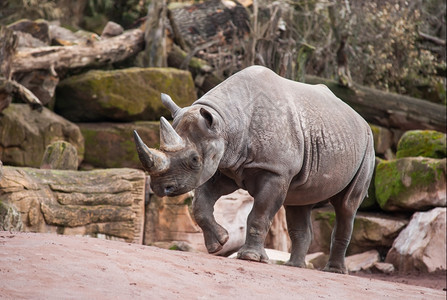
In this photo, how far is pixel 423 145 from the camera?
13.0 metres

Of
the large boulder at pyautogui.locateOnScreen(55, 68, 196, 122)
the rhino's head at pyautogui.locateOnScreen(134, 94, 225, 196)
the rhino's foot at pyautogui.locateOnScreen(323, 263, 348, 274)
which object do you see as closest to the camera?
the rhino's head at pyautogui.locateOnScreen(134, 94, 225, 196)

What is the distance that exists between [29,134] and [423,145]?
270 inches

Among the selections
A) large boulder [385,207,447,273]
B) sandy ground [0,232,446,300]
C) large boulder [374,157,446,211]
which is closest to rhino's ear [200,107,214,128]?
sandy ground [0,232,446,300]

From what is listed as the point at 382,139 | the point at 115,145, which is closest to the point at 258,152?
the point at 115,145

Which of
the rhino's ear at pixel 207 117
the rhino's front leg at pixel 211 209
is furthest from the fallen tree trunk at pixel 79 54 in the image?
the rhino's ear at pixel 207 117

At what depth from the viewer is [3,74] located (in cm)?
1155

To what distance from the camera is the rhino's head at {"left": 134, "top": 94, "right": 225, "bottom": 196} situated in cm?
568

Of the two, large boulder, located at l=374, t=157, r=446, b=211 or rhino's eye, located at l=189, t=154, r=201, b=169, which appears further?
large boulder, located at l=374, t=157, r=446, b=211

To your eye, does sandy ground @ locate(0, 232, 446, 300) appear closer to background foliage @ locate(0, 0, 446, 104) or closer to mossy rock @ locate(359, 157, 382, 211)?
mossy rock @ locate(359, 157, 382, 211)

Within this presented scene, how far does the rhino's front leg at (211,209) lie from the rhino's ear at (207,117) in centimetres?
71

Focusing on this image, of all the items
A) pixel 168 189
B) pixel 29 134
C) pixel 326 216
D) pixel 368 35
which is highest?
pixel 168 189

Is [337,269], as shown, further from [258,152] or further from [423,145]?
[423,145]

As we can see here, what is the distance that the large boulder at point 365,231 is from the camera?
1158cm

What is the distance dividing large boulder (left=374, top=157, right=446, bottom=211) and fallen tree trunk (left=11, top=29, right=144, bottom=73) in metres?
5.97
